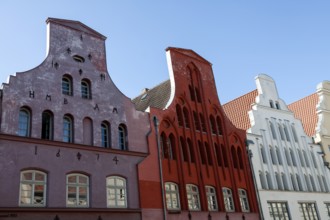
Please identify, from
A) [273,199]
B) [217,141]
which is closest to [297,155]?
[273,199]

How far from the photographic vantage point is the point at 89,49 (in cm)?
2317

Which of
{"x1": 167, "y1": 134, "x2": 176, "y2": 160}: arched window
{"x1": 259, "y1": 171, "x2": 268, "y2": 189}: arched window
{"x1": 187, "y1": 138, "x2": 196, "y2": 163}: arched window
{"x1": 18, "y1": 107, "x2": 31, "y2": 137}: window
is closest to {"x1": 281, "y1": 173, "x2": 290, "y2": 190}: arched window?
{"x1": 259, "y1": 171, "x2": 268, "y2": 189}: arched window

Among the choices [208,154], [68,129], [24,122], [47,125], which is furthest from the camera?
[208,154]

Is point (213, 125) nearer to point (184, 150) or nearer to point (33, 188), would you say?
point (184, 150)

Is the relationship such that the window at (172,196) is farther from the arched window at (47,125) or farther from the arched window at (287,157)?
the arched window at (287,157)

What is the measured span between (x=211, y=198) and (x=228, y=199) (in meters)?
1.69

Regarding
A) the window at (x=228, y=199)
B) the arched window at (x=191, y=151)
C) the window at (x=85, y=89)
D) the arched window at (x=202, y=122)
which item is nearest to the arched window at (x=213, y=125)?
the arched window at (x=202, y=122)

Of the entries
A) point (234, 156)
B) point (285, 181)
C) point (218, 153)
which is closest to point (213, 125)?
point (218, 153)

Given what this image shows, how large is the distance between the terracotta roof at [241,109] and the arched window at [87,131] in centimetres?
1592

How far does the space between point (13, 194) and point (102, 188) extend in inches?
181

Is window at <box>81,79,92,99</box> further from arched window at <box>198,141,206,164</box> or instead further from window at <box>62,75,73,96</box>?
arched window at <box>198,141,206,164</box>

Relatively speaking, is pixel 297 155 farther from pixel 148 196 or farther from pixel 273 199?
pixel 148 196

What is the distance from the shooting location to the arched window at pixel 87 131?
20.5 m

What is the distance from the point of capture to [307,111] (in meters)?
40.7
